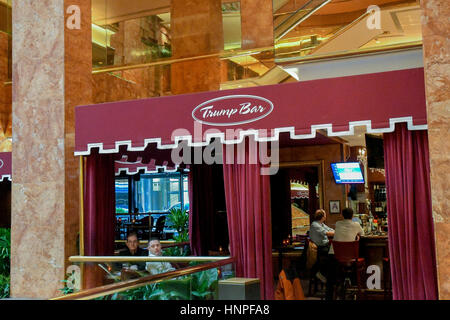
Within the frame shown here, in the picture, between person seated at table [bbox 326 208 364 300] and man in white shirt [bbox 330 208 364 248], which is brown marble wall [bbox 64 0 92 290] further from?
man in white shirt [bbox 330 208 364 248]

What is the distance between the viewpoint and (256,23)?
31.6 ft

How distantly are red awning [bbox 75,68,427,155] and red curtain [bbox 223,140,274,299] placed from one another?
45 centimetres

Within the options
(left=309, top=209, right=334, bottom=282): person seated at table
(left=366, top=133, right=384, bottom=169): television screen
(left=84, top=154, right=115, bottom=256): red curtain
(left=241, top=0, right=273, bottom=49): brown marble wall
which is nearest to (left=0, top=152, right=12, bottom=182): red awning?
(left=84, top=154, right=115, bottom=256): red curtain

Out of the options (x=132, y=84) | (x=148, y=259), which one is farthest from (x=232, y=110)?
(x=132, y=84)

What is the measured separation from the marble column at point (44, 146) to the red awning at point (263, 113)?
2.99ft

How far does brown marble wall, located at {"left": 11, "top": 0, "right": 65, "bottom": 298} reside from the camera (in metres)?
7.28

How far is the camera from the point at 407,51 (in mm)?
7883

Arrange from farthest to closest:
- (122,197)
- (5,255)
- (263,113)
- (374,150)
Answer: (122,197) → (374,150) → (5,255) → (263,113)

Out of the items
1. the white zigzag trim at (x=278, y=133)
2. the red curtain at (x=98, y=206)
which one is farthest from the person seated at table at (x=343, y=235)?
the red curtain at (x=98, y=206)

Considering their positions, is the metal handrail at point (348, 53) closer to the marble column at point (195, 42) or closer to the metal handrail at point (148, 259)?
the marble column at point (195, 42)

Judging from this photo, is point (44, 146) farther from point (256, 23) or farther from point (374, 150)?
point (374, 150)

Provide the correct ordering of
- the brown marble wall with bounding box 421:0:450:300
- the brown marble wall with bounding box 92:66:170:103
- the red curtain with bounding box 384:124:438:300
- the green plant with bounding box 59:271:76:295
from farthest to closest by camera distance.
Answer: the brown marble wall with bounding box 92:66:170:103 < the green plant with bounding box 59:271:76:295 < the red curtain with bounding box 384:124:438:300 < the brown marble wall with bounding box 421:0:450:300

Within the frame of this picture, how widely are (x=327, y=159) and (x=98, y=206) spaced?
5345mm
